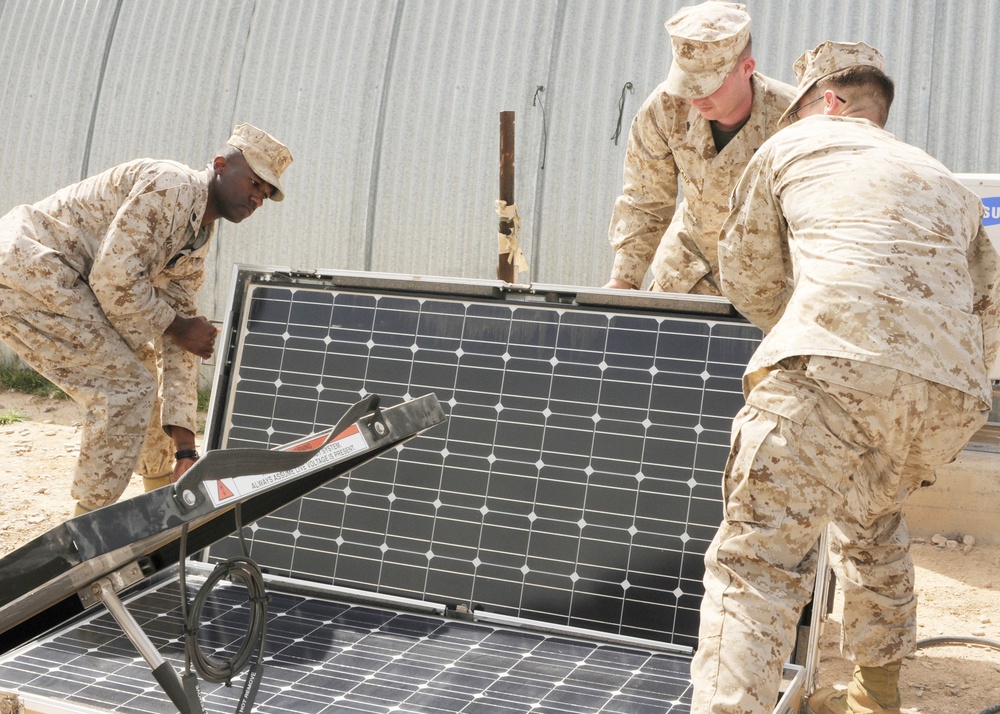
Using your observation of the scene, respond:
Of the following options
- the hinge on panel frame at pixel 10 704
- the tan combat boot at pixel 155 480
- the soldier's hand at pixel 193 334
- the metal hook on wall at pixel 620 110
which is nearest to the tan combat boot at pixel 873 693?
the hinge on panel frame at pixel 10 704

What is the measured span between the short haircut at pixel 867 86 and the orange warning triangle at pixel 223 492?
269 cm

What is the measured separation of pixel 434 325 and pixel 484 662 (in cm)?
151

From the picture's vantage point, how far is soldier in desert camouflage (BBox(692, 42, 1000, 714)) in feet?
10.4

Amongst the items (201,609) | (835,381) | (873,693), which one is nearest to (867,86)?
(835,381)

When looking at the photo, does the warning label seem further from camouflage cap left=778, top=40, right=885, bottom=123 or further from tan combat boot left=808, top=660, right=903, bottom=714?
tan combat boot left=808, top=660, right=903, bottom=714

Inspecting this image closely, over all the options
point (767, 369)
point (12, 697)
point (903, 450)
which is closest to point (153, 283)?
point (12, 697)

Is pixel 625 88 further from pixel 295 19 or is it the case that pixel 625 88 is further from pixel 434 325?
pixel 434 325

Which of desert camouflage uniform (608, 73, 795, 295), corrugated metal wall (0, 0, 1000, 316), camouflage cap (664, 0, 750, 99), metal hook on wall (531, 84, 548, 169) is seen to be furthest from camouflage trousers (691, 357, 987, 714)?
metal hook on wall (531, 84, 548, 169)

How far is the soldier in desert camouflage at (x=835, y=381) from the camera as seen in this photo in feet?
10.4

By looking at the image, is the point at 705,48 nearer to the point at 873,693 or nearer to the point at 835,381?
the point at 835,381

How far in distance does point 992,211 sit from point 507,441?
3903mm

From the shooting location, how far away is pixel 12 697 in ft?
11.2

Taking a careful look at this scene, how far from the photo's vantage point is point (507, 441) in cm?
448

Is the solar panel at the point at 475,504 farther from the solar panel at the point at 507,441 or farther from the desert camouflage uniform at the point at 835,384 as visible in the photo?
the desert camouflage uniform at the point at 835,384
